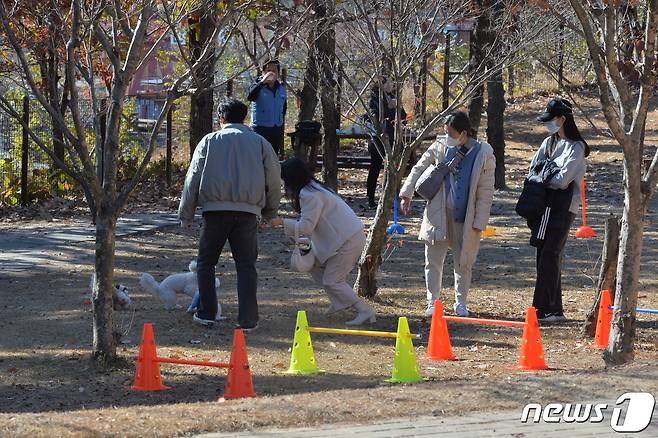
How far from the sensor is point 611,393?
22.3 ft

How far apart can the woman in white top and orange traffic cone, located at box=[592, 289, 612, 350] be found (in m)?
1.95

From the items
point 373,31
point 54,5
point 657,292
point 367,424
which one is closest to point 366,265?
point 373,31

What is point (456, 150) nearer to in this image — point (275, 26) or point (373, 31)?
point (373, 31)

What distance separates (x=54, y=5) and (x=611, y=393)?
4767 mm

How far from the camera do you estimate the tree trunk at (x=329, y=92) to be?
44.6 feet

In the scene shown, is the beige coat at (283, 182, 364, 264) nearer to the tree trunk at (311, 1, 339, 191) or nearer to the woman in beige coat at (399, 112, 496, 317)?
the woman in beige coat at (399, 112, 496, 317)

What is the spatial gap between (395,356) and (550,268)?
8.98 ft

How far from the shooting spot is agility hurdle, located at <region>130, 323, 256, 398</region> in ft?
23.4

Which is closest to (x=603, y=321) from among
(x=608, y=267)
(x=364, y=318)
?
(x=608, y=267)

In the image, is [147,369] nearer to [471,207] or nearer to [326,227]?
[326,227]

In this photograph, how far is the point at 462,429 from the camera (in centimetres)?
596

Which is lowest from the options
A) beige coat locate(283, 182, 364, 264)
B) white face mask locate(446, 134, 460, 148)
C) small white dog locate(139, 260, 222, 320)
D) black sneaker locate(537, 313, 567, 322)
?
black sneaker locate(537, 313, 567, 322)

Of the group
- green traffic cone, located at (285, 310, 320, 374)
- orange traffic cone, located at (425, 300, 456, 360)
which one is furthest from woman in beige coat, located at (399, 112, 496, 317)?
green traffic cone, located at (285, 310, 320, 374)

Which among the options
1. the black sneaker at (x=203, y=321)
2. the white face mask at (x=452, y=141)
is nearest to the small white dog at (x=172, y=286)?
the black sneaker at (x=203, y=321)
